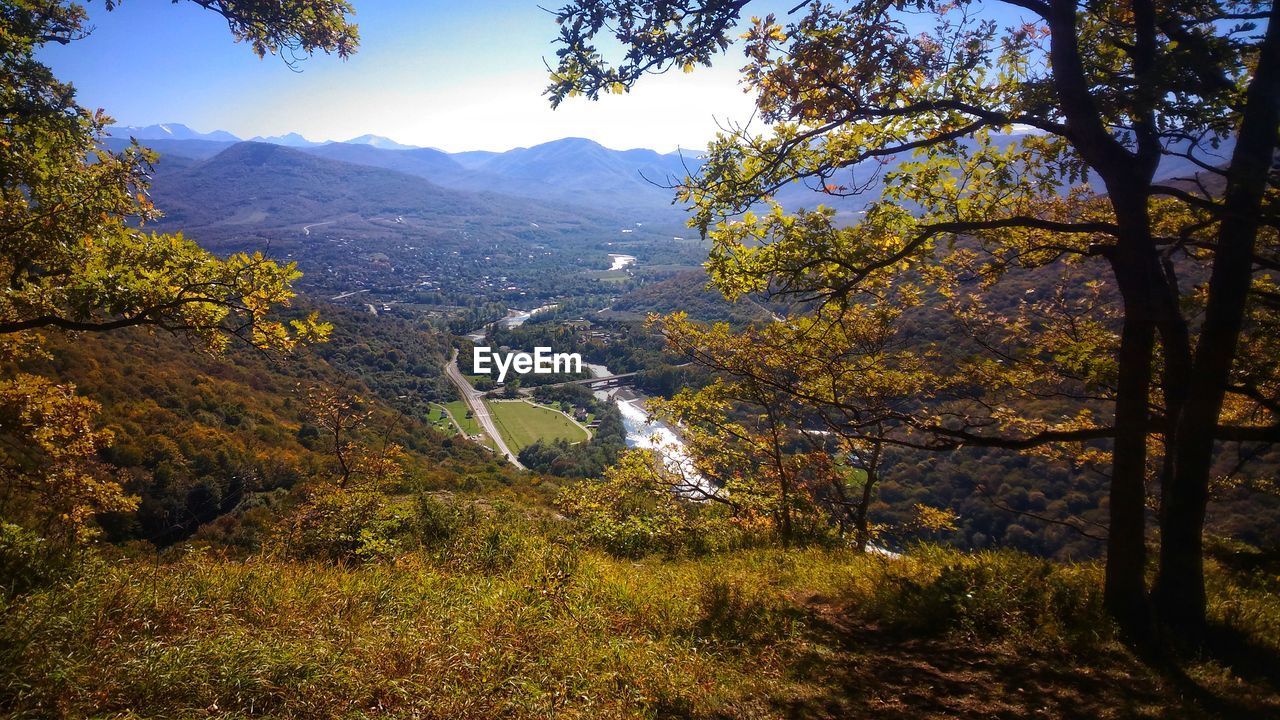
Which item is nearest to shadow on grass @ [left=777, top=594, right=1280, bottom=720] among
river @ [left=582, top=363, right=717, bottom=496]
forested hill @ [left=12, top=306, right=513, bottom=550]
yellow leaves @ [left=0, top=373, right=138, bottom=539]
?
forested hill @ [left=12, top=306, right=513, bottom=550]

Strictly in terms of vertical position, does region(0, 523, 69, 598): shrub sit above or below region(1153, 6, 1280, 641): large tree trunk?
below

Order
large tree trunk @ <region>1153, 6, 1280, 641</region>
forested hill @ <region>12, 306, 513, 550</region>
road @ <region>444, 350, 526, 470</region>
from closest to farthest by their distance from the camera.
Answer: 1. large tree trunk @ <region>1153, 6, 1280, 641</region>
2. forested hill @ <region>12, 306, 513, 550</region>
3. road @ <region>444, 350, 526, 470</region>

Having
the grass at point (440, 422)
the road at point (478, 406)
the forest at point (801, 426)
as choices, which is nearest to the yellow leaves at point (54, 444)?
the forest at point (801, 426)

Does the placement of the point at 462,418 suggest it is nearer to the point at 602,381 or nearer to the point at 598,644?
the point at 602,381

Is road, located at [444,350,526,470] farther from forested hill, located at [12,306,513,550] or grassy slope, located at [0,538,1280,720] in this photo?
grassy slope, located at [0,538,1280,720]

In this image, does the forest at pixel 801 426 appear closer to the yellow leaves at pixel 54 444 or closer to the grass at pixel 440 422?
the yellow leaves at pixel 54 444

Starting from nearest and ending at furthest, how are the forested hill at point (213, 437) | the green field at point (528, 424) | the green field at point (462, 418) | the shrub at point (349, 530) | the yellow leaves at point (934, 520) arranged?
the shrub at point (349, 530), the yellow leaves at point (934, 520), the forested hill at point (213, 437), the green field at point (528, 424), the green field at point (462, 418)

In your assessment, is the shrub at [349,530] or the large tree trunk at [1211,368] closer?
the large tree trunk at [1211,368]
